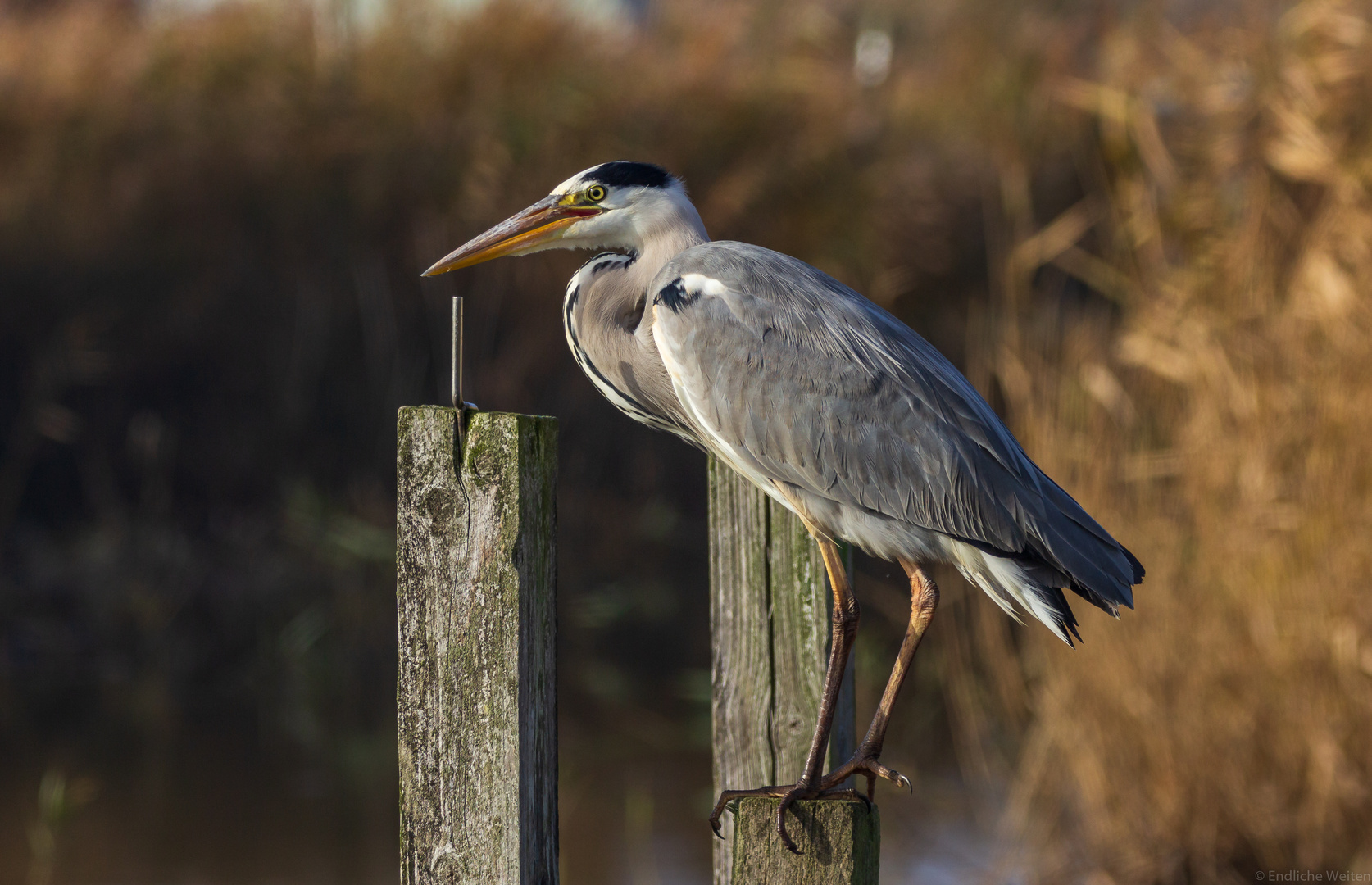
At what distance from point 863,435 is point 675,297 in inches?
17.0

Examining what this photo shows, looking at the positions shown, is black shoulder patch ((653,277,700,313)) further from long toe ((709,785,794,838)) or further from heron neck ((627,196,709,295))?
long toe ((709,785,794,838))

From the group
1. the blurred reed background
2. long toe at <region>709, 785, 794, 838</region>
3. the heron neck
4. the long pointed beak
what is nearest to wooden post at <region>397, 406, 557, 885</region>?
long toe at <region>709, 785, 794, 838</region>

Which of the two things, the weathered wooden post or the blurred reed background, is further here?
the blurred reed background

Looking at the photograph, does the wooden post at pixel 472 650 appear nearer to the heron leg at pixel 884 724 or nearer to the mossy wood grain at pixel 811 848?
the mossy wood grain at pixel 811 848

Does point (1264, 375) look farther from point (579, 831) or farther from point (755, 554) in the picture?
point (579, 831)

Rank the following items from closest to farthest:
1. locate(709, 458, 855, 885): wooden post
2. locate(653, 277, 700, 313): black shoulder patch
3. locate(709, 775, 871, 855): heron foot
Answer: locate(709, 775, 871, 855): heron foot, locate(709, 458, 855, 885): wooden post, locate(653, 277, 700, 313): black shoulder patch

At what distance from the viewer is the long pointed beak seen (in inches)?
103

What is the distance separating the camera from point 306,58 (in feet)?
28.2

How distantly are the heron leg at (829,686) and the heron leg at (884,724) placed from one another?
47mm

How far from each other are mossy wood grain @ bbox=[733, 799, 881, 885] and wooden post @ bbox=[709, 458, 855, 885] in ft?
1.51

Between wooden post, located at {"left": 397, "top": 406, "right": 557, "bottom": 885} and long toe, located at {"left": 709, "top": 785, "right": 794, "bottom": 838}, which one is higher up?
wooden post, located at {"left": 397, "top": 406, "right": 557, "bottom": 885}

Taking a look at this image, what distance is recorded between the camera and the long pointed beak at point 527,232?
8.59 ft

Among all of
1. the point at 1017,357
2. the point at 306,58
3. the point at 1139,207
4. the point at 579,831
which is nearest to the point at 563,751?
the point at 579,831

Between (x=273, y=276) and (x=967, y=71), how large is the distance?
18.0ft
